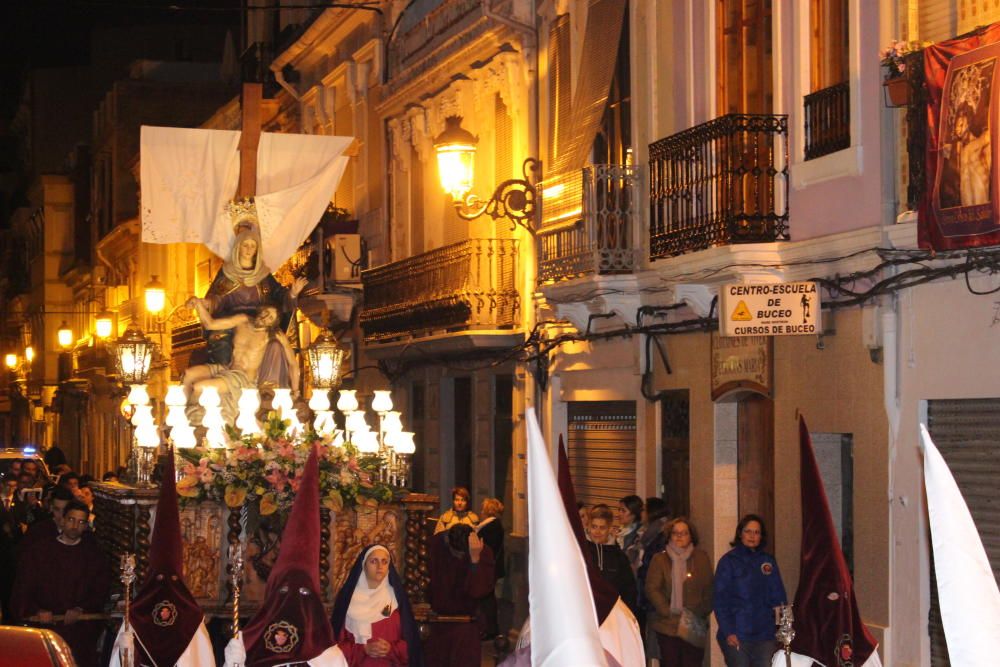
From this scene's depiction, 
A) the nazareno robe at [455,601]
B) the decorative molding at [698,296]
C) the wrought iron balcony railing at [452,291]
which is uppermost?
the wrought iron balcony railing at [452,291]

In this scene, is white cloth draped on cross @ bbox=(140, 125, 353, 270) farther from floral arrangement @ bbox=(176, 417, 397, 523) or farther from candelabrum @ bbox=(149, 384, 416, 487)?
floral arrangement @ bbox=(176, 417, 397, 523)

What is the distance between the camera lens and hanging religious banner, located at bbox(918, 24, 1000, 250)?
1180 cm

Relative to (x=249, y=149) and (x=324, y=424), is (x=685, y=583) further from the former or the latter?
(x=249, y=149)

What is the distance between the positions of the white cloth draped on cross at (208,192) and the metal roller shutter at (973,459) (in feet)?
23.7

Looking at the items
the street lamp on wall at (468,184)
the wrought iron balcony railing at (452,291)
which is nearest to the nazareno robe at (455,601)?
the street lamp on wall at (468,184)

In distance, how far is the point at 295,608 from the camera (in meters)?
10.7

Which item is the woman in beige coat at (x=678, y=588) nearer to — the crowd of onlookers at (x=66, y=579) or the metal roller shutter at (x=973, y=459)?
the metal roller shutter at (x=973, y=459)

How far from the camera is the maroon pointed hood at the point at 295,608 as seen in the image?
420 inches

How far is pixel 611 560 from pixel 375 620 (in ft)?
8.38

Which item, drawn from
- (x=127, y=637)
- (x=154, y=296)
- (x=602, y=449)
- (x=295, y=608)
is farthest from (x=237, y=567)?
(x=154, y=296)

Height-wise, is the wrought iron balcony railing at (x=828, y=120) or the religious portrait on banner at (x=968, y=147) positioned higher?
the wrought iron balcony railing at (x=828, y=120)

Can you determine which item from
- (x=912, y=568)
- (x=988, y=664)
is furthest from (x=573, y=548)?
(x=912, y=568)

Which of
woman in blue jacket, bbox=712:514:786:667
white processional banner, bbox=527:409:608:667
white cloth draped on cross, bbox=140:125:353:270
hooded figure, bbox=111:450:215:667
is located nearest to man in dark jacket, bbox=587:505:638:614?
woman in blue jacket, bbox=712:514:786:667

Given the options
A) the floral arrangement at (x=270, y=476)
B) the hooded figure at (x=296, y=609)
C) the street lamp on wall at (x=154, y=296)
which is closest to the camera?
the hooded figure at (x=296, y=609)
